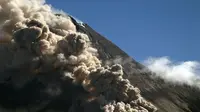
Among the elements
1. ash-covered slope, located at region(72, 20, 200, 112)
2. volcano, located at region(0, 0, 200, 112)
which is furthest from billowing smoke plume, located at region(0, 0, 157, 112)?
ash-covered slope, located at region(72, 20, 200, 112)

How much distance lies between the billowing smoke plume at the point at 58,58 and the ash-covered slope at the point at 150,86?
39.3m

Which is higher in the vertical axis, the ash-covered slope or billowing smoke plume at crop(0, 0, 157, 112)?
the ash-covered slope

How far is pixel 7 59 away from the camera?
74.8 m

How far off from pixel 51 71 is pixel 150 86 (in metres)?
56.0

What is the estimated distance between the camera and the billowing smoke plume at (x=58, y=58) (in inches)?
2515

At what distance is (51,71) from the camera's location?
74.8 m

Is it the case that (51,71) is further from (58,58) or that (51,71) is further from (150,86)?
(150,86)

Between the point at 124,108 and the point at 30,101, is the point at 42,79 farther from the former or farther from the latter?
the point at 124,108

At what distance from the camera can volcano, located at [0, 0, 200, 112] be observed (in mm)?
64688

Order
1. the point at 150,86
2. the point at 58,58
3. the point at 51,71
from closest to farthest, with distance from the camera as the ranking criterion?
1. the point at 58,58
2. the point at 51,71
3. the point at 150,86

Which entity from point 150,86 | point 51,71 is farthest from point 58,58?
point 150,86

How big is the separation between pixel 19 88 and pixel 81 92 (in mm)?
15585

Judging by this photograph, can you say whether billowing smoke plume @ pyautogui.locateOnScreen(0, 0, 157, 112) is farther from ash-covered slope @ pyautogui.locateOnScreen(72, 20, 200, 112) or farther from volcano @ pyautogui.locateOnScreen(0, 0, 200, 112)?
ash-covered slope @ pyautogui.locateOnScreen(72, 20, 200, 112)

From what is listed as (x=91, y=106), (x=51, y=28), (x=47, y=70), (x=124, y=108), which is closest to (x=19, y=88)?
(x=47, y=70)
